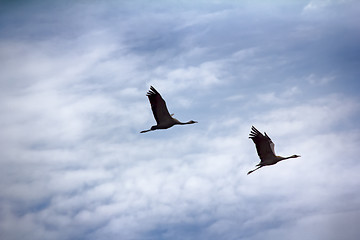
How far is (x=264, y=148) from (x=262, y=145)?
0.33 meters

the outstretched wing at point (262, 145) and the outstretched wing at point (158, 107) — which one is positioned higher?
the outstretched wing at point (158, 107)

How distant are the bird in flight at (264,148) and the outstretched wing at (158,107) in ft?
22.9

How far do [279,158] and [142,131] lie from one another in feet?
34.0

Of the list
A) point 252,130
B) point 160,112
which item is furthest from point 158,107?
point 252,130

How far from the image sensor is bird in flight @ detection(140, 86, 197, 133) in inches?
1999

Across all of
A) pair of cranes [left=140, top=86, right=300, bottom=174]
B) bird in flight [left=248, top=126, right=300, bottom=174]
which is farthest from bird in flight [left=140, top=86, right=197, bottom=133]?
bird in flight [left=248, top=126, right=300, bottom=174]

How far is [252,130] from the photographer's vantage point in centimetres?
4903

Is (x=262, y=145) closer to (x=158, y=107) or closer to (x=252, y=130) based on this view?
(x=252, y=130)

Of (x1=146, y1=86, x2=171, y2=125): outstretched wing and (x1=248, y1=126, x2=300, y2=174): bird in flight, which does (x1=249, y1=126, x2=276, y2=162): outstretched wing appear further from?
(x1=146, y1=86, x2=171, y2=125): outstretched wing

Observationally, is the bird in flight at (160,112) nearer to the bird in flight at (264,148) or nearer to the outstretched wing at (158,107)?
the outstretched wing at (158,107)

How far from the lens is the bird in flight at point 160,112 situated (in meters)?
50.8

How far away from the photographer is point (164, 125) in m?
53.2

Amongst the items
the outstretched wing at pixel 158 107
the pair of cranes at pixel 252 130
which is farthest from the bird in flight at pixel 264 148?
the outstretched wing at pixel 158 107

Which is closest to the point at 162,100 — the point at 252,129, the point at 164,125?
the point at 164,125
